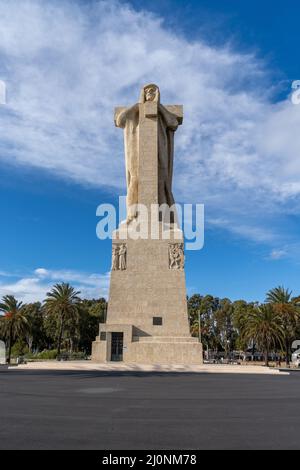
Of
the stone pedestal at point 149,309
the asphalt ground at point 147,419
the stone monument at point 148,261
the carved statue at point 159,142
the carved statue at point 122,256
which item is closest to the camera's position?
the asphalt ground at point 147,419

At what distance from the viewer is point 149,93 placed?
27.8 meters

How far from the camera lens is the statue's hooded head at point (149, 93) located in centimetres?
2772

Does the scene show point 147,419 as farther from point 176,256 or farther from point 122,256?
point 122,256

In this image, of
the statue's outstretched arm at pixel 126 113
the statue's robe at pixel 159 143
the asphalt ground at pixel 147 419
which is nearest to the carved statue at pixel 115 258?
the statue's robe at pixel 159 143

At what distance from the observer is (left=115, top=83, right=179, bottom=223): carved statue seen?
2734 centimetres

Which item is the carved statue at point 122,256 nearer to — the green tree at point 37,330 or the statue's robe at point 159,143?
the statue's robe at point 159,143

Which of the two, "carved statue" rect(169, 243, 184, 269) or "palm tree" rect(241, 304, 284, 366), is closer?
"carved statue" rect(169, 243, 184, 269)

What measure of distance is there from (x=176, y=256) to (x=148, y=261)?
1654 mm

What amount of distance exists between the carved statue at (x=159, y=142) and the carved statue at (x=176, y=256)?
348 centimetres

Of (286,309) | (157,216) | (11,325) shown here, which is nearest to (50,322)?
(11,325)

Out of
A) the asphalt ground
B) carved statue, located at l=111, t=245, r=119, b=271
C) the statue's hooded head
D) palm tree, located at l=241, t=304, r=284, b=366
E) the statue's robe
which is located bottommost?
the asphalt ground

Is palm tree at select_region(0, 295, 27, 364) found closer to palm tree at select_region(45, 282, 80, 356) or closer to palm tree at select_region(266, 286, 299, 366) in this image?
palm tree at select_region(45, 282, 80, 356)

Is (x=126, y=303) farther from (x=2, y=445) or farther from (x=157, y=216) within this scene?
(x=2, y=445)

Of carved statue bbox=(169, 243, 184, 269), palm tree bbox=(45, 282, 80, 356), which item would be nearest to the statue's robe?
carved statue bbox=(169, 243, 184, 269)
